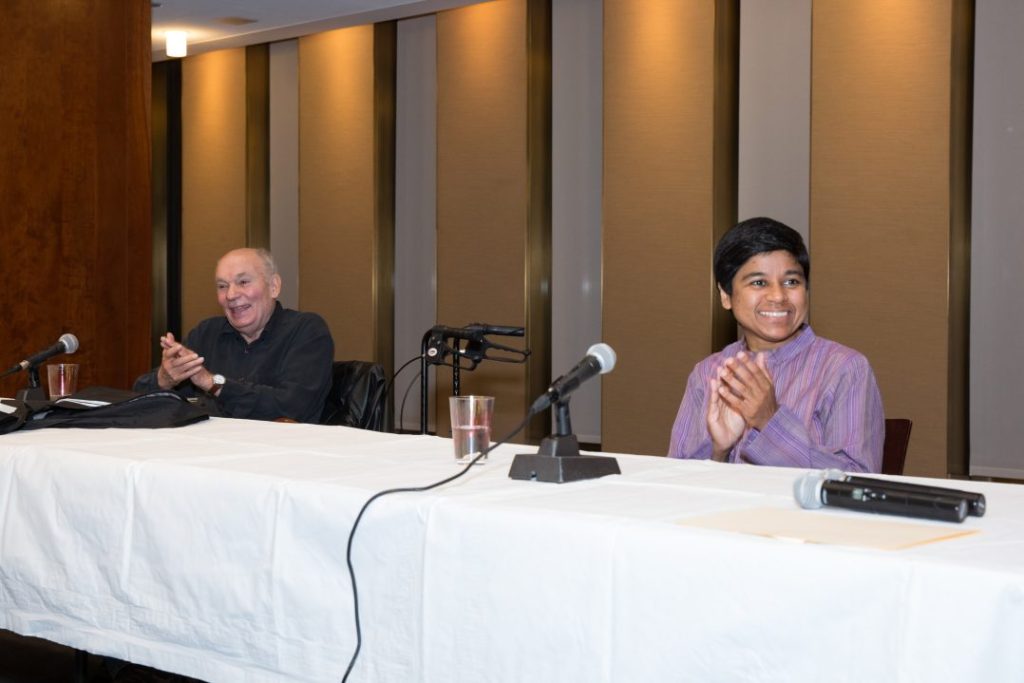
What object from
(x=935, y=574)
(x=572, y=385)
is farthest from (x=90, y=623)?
(x=935, y=574)

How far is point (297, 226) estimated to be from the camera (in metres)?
8.44

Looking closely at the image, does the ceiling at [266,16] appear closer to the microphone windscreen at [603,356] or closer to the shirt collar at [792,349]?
the shirt collar at [792,349]

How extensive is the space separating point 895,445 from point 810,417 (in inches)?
13.8

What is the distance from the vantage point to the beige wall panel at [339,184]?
25.9ft

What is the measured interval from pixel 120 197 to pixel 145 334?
0.67m

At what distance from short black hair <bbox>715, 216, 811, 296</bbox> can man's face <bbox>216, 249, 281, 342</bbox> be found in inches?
72.2

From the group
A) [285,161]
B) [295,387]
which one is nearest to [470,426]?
[295,387]

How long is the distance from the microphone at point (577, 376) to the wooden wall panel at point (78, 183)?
380cm

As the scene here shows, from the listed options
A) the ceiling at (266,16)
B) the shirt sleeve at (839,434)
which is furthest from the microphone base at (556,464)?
the ceiling at (266,16)

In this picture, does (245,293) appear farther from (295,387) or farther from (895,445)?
(895,445)

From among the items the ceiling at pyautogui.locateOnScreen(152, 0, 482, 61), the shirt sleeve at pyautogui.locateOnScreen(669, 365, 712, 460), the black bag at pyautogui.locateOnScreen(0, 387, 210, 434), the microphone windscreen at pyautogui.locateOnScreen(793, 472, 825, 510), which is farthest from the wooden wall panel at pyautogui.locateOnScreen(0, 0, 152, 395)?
the microphone windscreen at pyautogui.locateOnScreen(793, 472, 825, 510)

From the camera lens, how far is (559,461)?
1.76m

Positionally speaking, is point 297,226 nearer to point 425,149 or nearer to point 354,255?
point 354,255

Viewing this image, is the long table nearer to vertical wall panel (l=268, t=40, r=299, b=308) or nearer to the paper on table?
the paper on table
